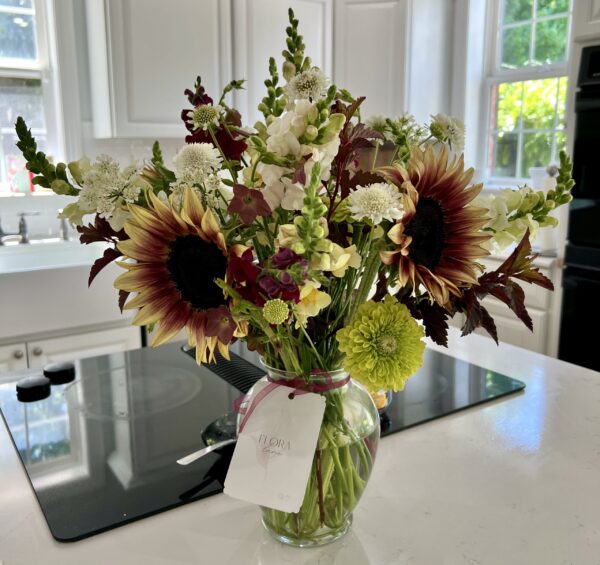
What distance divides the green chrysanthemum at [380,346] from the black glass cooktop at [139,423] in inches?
14.8

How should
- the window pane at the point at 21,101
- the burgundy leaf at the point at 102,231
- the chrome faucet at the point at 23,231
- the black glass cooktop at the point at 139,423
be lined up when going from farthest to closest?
the window pane at the point at 21,101 → the chrome faucet at the point at 23,231 → the black glass cooktop at the point at 139,423 → the burgundy leaf at the point at 102,231

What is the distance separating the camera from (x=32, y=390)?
4.00 ft

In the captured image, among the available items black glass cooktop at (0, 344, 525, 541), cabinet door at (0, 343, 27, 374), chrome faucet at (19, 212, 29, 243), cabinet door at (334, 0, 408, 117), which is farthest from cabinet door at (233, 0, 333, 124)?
black glass cooktop at (0, 344, 525, 541)

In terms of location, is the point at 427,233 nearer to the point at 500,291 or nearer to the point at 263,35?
the point at 500,291

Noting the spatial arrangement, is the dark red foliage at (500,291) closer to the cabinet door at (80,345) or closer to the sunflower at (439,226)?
the sunflower at (439,226)

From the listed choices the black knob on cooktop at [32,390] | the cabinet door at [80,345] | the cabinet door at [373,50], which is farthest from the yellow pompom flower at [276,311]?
the cabinet door at [373,50]

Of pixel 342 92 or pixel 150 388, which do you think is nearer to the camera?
pixel 342 92

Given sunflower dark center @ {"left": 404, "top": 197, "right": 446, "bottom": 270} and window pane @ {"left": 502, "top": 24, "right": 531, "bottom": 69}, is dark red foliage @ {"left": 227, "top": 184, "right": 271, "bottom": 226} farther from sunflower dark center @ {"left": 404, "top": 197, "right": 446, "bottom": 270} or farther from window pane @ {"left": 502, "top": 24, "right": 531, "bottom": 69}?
window pane @ {"left": 502, "top": 24, "right": 531, "bottom": 69}

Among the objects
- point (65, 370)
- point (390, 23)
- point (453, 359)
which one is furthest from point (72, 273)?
point (390, 23)

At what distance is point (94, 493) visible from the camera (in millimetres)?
886

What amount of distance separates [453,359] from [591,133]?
141 centimetres

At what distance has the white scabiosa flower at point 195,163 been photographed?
0.63 meters

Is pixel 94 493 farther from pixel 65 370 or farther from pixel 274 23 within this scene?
pixel 274 23

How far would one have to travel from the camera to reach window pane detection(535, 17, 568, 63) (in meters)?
3.24
